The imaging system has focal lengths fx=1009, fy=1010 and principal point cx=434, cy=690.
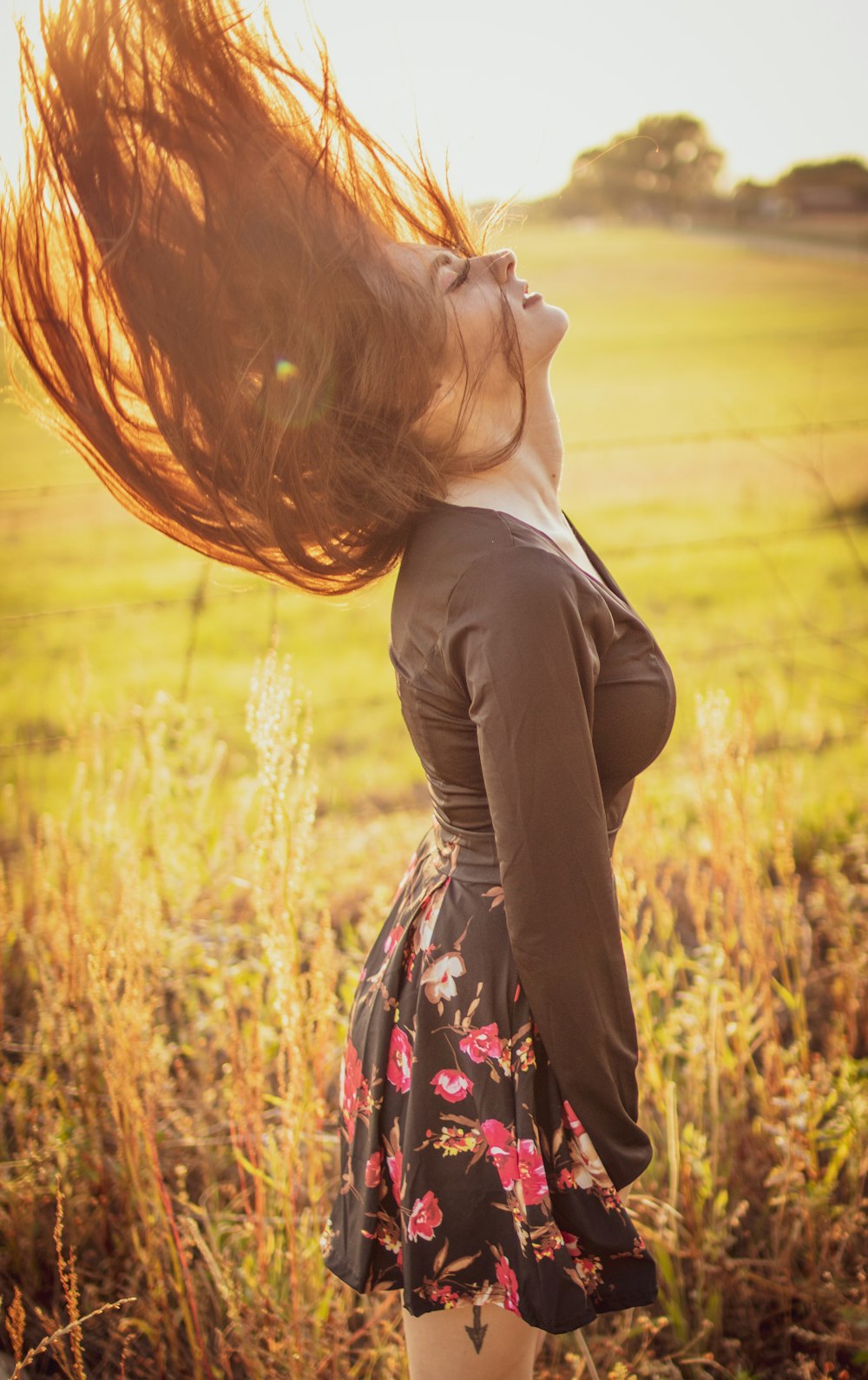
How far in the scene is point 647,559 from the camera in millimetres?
8906

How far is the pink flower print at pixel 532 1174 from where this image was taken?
1123 millimetres

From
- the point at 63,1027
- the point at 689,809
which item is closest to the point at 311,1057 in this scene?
the point at 63,1027

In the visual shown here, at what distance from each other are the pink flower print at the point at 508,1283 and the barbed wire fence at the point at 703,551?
914 mm

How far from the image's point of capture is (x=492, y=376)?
125cm

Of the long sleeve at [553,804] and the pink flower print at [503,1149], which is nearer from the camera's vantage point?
the long sleeve at [553,804]

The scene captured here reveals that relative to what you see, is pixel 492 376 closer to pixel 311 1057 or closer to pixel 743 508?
pixel 311 1057

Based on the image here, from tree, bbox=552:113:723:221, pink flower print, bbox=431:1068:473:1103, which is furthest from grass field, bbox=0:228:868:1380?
tree, bbox=552:113:723:221

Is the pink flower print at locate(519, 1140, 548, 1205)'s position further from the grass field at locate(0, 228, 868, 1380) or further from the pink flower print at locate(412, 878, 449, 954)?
the grass field at locate(0, 228, 868, 1380)

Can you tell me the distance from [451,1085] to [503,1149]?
0.09 meters

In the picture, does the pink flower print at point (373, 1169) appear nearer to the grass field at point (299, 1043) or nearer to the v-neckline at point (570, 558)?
the grass field at point (299, 1043)

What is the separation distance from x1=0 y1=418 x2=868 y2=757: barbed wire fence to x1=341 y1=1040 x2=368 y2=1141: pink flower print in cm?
67

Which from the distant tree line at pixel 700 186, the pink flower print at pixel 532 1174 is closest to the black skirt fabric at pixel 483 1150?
the pink flower print at pixel 532 1174

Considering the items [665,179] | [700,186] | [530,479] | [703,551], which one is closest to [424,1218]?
[530,479]

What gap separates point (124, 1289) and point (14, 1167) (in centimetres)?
31
